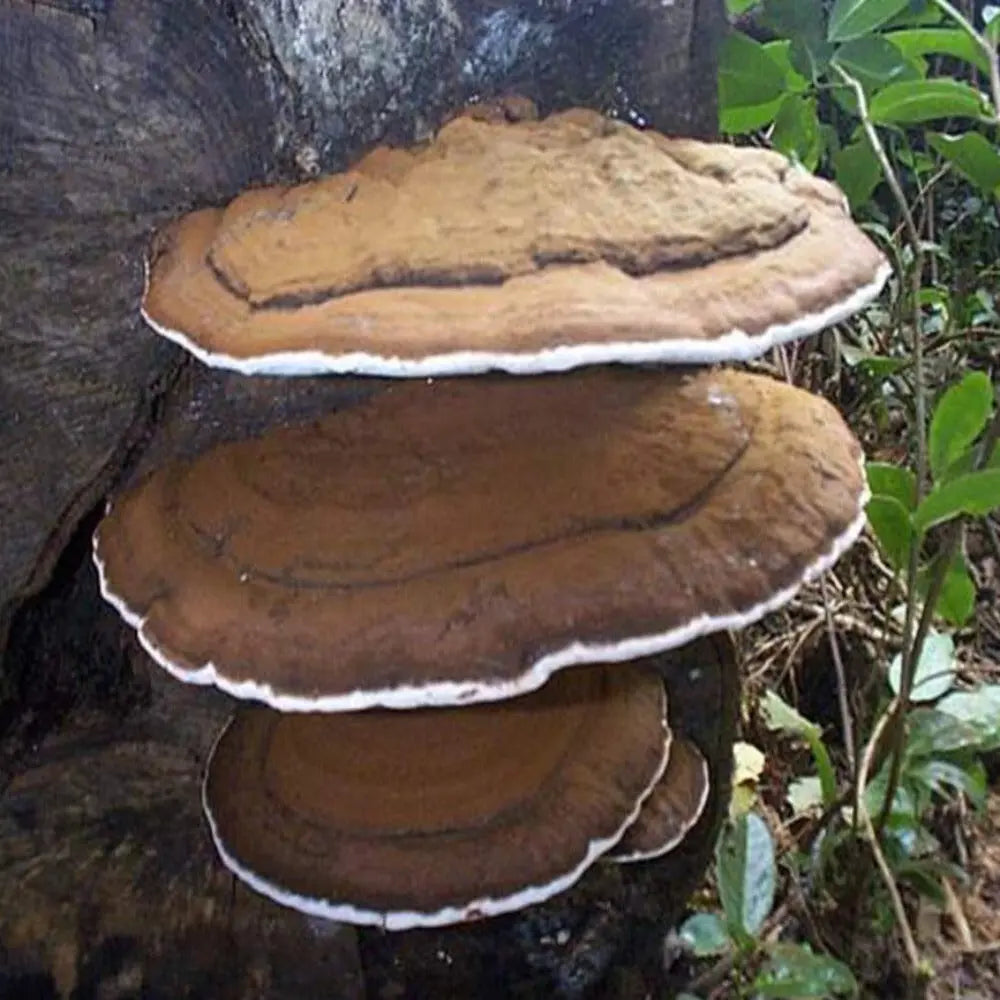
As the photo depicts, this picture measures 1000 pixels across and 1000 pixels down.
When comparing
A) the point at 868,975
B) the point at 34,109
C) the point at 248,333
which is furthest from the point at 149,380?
the point at 868,975

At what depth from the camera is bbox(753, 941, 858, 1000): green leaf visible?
2113mm

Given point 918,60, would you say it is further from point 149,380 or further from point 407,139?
point 149,380

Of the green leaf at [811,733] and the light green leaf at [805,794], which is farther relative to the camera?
the light green leaf at [805,794]

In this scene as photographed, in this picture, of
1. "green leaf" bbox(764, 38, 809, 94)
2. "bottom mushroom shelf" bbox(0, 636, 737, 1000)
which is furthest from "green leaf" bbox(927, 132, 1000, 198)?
"bottom mushroom shelf" bbox(0, 636, 737, 1000)

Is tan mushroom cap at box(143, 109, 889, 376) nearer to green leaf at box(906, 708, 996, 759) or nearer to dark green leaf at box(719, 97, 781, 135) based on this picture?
dark green leaf at box(719, 97, 781, 135)

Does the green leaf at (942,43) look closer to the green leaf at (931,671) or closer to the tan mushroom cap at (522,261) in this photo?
the tan mushroom cap at (522,261)

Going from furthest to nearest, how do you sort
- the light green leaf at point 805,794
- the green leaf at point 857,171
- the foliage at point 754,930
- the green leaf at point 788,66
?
the light green leaf at point 805,794
the green leaf at point 857,171
the green leaf at point 788,66
the foliage at point 754,930

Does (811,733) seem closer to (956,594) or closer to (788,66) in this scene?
(956,594)

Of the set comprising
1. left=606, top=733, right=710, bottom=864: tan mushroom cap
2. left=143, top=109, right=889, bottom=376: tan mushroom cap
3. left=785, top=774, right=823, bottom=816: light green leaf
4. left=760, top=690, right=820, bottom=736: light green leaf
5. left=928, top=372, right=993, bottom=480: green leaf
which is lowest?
left=785, top=774, right=823, bottom=816: light green leaf

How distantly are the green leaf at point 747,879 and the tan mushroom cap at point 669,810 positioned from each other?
219mm

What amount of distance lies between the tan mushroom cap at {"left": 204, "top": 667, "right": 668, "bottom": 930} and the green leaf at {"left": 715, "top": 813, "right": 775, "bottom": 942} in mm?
423

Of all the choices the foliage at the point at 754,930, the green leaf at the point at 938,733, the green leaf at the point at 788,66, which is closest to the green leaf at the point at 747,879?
the foliage at the point at 754,930

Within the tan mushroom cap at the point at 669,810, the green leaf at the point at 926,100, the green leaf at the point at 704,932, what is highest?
the green leaf at the point at 926,100

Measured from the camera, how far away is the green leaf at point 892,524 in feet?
6.86
